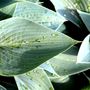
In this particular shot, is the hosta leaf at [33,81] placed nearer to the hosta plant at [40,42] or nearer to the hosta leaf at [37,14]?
the hosta plant at [40,42]

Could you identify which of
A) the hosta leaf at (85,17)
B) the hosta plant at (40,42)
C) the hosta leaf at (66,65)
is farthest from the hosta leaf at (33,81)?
the hosta leaf at (85,17)

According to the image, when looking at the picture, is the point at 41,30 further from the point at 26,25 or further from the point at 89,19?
the point at 89,19

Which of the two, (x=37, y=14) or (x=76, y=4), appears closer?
(x=37, y=14)

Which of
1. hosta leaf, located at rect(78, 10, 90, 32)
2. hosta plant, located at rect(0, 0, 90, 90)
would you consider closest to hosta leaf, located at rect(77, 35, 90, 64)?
hosta plant, located at rect(0, 0, 90, 90)

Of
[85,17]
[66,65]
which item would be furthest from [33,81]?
[85,17]

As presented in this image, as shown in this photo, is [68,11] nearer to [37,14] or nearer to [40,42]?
[37,14]

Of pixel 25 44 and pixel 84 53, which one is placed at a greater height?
pixel 25 44

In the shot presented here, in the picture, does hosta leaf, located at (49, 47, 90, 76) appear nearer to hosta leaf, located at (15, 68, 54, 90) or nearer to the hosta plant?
the hosta plant

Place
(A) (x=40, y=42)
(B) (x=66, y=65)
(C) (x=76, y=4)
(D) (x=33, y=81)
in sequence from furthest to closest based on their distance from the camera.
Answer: (C) (x=76, y=4) < (B) (x=66, y=65) < (D) (x=33, y=81) < (A) (x=40, y=42)
